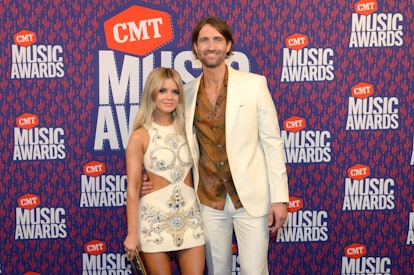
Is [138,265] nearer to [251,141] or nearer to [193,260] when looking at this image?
[193,260]

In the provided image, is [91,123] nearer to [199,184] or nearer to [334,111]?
[199,184]

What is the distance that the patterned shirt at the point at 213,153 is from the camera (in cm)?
254

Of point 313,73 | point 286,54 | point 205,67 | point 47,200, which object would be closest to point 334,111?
point 313,73

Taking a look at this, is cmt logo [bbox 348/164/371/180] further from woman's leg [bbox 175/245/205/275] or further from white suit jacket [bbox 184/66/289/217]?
woman's leg [bbox 175/245/205/275]

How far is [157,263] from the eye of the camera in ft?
8.11

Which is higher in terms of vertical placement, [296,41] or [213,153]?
[296,41]

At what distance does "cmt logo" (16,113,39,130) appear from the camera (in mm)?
3213

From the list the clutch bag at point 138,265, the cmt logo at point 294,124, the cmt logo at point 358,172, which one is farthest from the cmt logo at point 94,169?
the cmt logo at point 358,172

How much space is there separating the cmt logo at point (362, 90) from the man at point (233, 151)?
923 millimetres

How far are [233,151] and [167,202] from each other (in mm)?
420

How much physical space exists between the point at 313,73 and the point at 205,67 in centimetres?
92

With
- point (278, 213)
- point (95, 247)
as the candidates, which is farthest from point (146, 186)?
point (95, 247)

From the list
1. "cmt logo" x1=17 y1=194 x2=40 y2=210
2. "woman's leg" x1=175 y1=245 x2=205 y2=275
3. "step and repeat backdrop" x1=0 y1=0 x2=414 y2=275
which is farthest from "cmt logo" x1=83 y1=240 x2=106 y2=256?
"woman's leg" x1=175 y1=245 x2=205 y2=275

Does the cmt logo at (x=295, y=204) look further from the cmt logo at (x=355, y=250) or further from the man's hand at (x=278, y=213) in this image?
the man's hand at (x=278, y=213)
